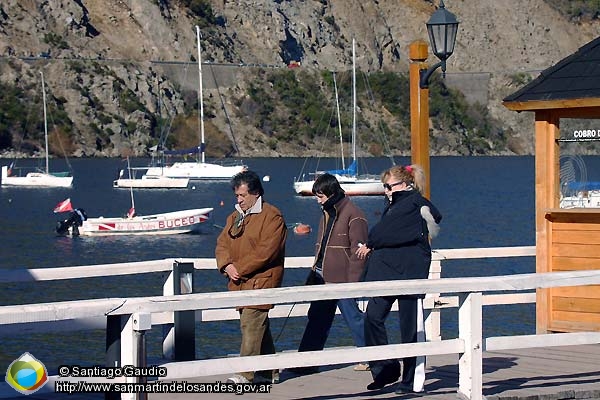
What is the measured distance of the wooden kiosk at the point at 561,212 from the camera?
12312 millimetres

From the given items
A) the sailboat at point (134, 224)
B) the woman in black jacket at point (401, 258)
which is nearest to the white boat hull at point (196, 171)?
the sailboat at point (134, 224)

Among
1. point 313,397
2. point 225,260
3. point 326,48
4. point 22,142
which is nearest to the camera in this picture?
point 313,397

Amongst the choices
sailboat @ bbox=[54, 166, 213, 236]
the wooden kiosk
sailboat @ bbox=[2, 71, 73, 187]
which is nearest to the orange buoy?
sailboat @ bbox=[54, 166, 213, 236]

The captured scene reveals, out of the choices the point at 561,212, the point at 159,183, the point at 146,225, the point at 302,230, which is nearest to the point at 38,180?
the point at 159,183

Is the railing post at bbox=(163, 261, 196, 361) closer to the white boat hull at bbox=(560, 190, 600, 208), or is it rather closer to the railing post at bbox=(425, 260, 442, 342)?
the railing post at bbox=(425, 260, 442, 342)

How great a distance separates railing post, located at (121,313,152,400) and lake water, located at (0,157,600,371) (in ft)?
12.2

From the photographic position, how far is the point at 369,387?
9.43 m

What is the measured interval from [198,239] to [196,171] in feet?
160

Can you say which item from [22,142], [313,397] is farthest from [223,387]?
[22,142]

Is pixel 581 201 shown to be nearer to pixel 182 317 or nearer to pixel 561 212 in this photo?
A: pixel 561 212

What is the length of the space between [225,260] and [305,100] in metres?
141

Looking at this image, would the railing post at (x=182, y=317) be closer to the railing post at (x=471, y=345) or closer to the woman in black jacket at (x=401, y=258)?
the woman in black jacket at (x=401, y=258)

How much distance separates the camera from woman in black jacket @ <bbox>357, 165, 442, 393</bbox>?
9367 mm

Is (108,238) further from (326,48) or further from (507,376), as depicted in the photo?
(326,48)
